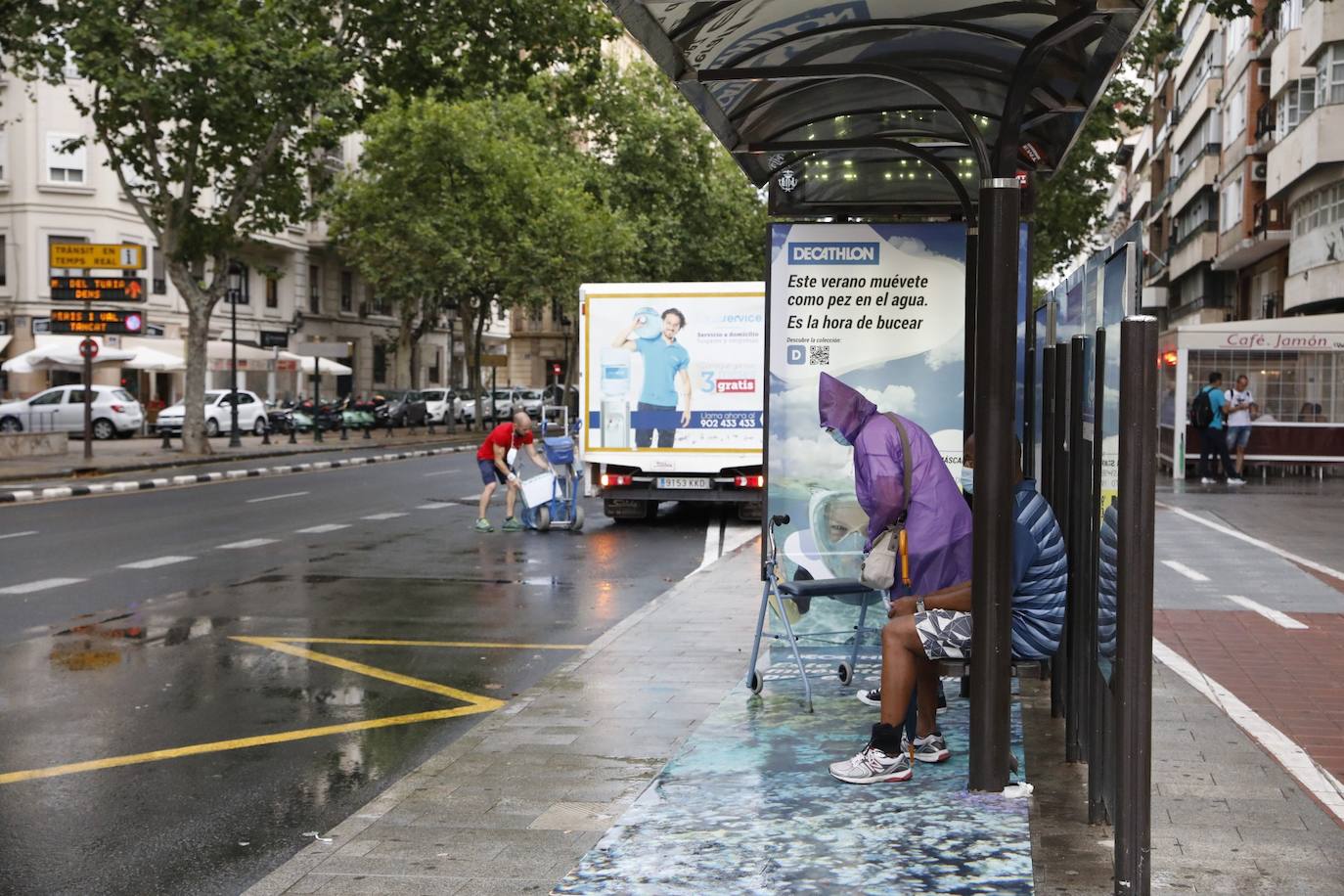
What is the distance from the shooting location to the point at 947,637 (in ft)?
19.7

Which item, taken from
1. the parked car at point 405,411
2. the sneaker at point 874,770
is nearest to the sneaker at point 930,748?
the sneaker at point 874,770

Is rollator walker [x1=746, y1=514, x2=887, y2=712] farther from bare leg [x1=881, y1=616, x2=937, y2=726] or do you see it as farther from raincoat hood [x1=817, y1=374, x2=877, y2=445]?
bare leg [x1=881, y1=616, x2=937, y2=726]

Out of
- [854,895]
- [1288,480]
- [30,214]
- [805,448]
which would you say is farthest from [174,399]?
[854,895]

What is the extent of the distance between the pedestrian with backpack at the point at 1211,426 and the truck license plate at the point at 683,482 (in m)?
11.6

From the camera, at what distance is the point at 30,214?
4828cm

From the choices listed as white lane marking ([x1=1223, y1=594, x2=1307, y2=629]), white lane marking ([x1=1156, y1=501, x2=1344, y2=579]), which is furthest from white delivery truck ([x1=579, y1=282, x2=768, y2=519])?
white lane marking ([x1=1223, y1=594, x2=1307, y2=629])

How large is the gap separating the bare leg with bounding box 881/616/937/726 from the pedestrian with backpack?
22.4m

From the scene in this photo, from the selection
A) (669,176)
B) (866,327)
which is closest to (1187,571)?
(866,327)

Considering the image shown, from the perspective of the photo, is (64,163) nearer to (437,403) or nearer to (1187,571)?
(437,403)

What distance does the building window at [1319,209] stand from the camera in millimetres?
37250

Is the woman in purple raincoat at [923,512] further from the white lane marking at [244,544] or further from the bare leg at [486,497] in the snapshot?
the bare leg at [486,497]

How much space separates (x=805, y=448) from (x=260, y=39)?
947 inches

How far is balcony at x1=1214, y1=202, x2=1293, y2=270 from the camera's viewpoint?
43938 millimetres

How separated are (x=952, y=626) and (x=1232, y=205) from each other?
48481 millimetres
